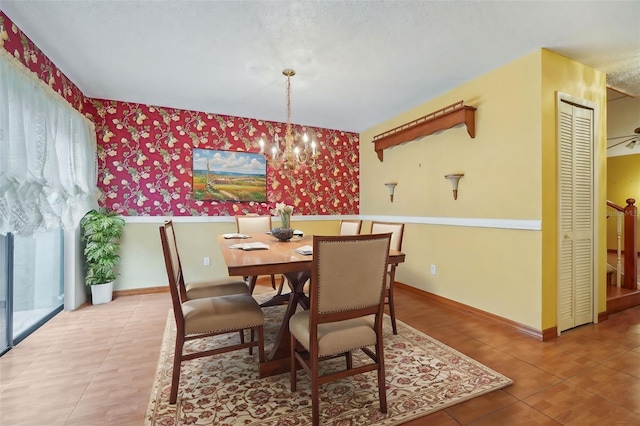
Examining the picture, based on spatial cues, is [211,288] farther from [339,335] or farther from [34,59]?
[34,59]

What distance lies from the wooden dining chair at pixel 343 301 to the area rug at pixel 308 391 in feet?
0.55

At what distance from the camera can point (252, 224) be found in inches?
146

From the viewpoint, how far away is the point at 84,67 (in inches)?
108

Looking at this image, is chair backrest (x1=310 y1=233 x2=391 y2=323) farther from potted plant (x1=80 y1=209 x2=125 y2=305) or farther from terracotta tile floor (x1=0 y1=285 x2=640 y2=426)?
potted plant (x1=80 y1=209 x2=125 y2=305)

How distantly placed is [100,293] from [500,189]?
14.7ft

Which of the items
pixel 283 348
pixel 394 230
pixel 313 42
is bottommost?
pixel 283 348

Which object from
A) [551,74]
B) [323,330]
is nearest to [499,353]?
[323,330]

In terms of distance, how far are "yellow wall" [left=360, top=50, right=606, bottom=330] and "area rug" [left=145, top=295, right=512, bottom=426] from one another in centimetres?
99

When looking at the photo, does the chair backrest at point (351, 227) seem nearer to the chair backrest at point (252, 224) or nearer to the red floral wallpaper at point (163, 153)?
the chair backrest at point (252, 224)

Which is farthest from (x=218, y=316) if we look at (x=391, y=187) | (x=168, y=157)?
(x=391, y=187)

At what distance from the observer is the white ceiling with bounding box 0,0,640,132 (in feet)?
6.39

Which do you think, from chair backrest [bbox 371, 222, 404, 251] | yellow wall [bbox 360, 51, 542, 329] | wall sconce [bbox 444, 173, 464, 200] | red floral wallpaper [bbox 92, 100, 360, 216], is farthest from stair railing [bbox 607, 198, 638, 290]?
red floral wallpaper [bbox 92, 100, 360, 216]

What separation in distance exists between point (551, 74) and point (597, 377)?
236 cm

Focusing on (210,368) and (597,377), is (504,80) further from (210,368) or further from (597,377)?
(210,368)
